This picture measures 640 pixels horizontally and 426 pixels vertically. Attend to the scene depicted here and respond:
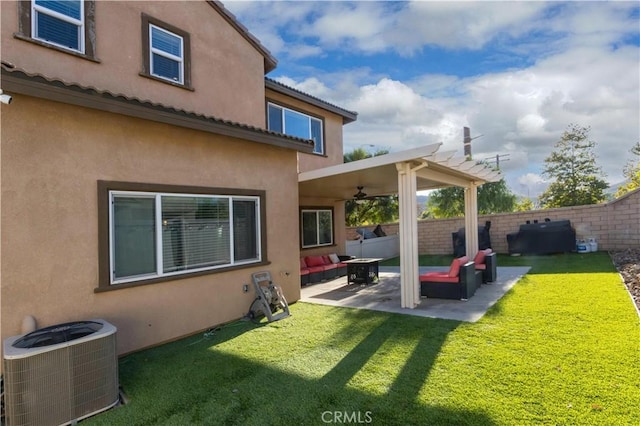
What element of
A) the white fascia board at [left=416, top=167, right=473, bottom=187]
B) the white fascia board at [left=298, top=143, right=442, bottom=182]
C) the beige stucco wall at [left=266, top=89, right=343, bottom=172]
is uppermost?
the beige stucco wall at [left=266, top=89, right=343, bottom=172]

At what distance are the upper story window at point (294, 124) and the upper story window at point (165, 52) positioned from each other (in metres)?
3.57

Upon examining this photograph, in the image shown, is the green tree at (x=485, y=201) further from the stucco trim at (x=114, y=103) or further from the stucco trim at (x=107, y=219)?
the stucco trim at (x=107, y=219)

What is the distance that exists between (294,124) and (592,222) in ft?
44.8

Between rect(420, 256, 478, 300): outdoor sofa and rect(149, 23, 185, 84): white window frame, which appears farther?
rect(420, 256, 478, 300): outdoor sofa

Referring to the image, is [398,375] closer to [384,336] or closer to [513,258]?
[384,336]

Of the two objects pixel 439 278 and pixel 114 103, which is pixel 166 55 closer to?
pixel 114 103

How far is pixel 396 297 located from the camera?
8.84 metres

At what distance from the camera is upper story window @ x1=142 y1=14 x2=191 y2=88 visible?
23.5ft

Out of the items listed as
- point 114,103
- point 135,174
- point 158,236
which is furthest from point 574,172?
point 114,103

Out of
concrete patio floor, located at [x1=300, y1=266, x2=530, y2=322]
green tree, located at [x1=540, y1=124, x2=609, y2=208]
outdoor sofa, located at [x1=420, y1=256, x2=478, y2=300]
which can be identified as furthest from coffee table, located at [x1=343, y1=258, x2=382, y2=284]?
green tree, located at [x1=540, y1=124, x2=609, y2=208]

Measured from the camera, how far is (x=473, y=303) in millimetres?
7723

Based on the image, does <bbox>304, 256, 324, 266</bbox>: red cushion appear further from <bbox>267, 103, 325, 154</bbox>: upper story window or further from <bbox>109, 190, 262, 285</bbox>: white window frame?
<bbox>109, 190, 262, 285</bbox>: white window frame

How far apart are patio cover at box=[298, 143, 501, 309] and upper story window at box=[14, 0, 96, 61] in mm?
5645

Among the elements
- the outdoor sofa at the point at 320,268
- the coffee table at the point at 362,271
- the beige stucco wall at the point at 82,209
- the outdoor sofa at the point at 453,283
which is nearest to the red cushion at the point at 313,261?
the outdoor sofa at the point at 320,268
